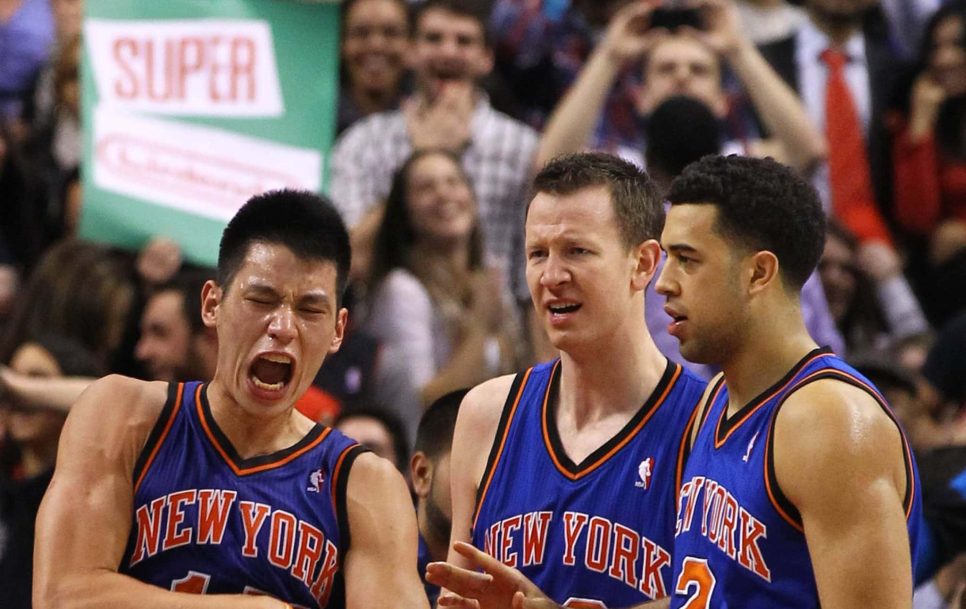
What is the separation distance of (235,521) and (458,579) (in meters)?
0.59

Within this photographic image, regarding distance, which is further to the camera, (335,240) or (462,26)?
(462,26)

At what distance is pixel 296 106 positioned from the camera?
7.53 meters

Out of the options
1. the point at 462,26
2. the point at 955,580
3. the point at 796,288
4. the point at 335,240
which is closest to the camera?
the point at 796,288

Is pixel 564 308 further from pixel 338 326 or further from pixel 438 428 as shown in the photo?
pixel 438 428

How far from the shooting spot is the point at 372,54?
29.1ft

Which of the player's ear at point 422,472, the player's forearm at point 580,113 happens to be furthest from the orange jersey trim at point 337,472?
the player's forearm at point 580,113

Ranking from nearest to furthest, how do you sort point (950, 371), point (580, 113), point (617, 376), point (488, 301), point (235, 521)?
point (235, 521) < point (617, 376) < point (488, 301) < point (950, 371) < point (580, 113)

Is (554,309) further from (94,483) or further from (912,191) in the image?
(912,191)

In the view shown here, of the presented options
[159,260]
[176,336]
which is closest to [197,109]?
[159,260]

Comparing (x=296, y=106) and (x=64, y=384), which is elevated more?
(x=296, y=106)

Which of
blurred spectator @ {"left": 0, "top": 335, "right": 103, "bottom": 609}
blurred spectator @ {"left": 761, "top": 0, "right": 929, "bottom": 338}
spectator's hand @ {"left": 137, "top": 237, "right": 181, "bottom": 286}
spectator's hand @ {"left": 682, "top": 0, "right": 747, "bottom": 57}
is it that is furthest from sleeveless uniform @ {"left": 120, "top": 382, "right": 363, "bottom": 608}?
blurred spectator @ {"left": 761, "top": 0, "right": 929, "bottom": 338}

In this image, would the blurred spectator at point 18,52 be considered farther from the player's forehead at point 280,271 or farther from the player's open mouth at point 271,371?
the player's open mouth at point 271,371

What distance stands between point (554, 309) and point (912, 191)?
4758 millimetres

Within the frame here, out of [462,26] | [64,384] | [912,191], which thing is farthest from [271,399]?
[912,191]
